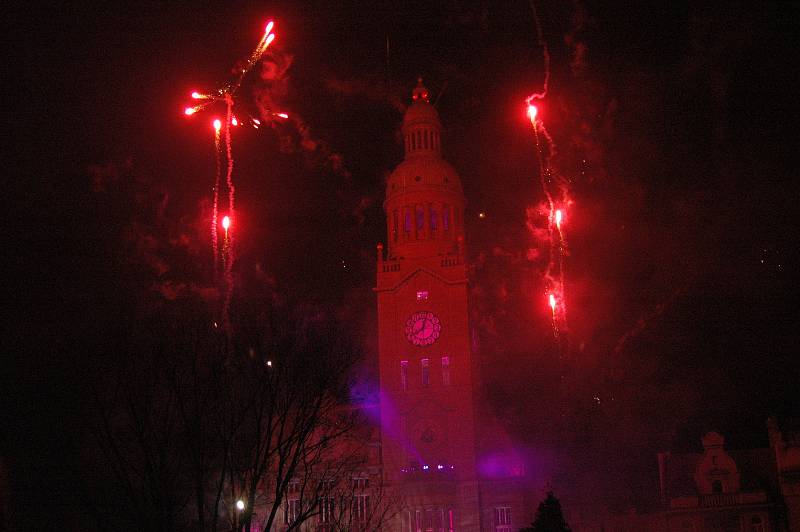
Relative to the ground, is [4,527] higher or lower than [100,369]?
lower

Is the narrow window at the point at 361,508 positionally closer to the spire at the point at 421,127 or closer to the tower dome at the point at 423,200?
the tower dome at the point at 423,200

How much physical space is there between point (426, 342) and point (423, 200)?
11640 millimetres

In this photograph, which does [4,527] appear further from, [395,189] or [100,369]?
[395,189]

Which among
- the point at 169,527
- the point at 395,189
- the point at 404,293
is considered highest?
the point at 395,189

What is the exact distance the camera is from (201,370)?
122ft

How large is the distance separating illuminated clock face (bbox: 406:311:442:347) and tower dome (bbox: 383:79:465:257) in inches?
205

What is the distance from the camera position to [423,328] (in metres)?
73.5

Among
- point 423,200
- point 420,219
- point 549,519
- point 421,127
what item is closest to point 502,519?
point 549,519

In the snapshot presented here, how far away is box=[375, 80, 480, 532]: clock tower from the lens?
6931cm

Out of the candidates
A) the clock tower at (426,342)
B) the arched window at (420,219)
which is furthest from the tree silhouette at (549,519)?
the arched window at (420,219)

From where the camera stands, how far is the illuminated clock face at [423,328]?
2884 inches

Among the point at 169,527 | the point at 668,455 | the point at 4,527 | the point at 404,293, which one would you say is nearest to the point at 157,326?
the point at 169,527

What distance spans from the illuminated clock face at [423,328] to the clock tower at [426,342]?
0.26 feet

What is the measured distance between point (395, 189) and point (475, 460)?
74.8ft
